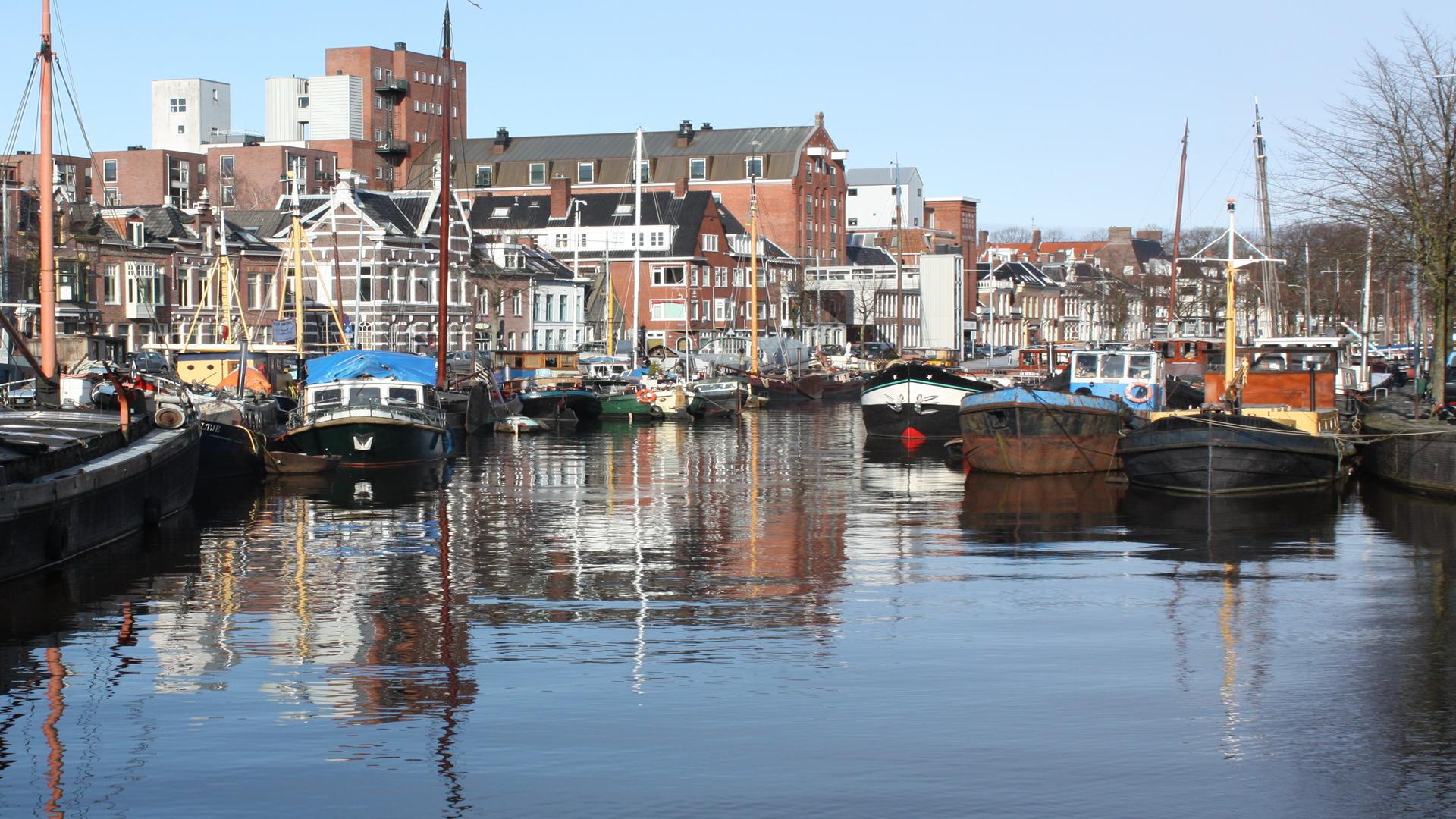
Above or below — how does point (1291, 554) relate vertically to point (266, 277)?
below

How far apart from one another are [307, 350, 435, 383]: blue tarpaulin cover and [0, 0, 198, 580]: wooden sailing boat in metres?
6.31

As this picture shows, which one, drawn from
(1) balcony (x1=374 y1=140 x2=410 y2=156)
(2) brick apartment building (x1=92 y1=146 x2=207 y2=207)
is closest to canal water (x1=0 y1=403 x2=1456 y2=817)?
(2) brick apartment building (x1=92 y1=146 x2=207 y2=207)

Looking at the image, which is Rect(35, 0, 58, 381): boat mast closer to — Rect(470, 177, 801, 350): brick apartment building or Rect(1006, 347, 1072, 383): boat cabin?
Rect(1006, 347, 1072, 383): boat cabin

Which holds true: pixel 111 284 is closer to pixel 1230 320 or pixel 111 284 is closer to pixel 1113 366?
pixel 1113 366

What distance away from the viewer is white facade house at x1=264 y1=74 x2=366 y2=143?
157375mm

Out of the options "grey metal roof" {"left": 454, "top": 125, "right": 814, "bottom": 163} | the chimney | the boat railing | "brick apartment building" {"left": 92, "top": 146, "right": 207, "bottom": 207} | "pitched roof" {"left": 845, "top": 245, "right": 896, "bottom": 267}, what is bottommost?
the boat railing

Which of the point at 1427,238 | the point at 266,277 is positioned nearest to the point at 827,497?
the point at 1427,238

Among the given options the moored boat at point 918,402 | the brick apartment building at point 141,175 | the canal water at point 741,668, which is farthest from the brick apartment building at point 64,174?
the canal water at point 741,668

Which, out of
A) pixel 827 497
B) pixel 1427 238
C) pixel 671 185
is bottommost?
pixel 827 497

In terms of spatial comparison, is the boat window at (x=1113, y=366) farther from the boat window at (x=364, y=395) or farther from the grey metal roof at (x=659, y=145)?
the grey metal roof at (x=659, y=145)

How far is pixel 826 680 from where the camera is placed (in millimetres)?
16828

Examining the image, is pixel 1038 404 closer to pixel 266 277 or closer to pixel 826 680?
pixel 826 680

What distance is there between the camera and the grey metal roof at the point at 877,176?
18888cm

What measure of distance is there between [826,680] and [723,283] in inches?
4424
